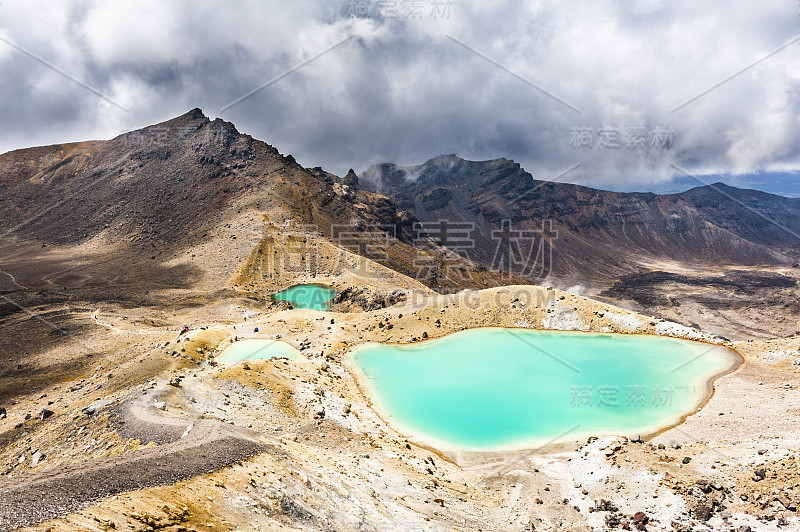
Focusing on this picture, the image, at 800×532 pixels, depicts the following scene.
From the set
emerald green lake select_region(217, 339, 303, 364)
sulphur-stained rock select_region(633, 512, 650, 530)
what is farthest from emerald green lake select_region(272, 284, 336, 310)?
sulphur-stained rock select_region(633, 512, 650, 530)

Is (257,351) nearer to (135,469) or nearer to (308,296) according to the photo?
(135,469)

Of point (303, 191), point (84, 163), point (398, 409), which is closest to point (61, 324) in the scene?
point (398, 409)

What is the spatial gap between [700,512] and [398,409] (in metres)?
19.8

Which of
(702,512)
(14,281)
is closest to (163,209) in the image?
(14,281)

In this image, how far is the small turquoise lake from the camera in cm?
2898

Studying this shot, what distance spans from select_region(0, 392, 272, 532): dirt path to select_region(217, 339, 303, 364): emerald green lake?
1770cm

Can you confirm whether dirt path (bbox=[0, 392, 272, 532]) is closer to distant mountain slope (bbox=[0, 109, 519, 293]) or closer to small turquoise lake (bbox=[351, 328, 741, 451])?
small turquoise lake (bbox=[351, 328, 741, 451])

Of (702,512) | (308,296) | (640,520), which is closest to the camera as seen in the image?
(702,512)

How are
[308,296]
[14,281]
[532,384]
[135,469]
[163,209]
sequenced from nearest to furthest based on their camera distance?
1. [135,469]
2. [532,384]
3. [14,281]
4. [308,296]
5. [163,209]

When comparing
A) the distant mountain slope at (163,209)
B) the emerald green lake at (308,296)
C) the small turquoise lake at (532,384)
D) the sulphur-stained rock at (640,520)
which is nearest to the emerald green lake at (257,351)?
the small turquoise lake at (532,384)

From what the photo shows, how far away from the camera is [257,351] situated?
3994cm

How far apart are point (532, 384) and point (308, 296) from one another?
4765 cm

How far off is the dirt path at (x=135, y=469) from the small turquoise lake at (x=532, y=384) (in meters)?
15.0

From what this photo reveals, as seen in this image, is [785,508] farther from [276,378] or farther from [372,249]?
[372,249]
